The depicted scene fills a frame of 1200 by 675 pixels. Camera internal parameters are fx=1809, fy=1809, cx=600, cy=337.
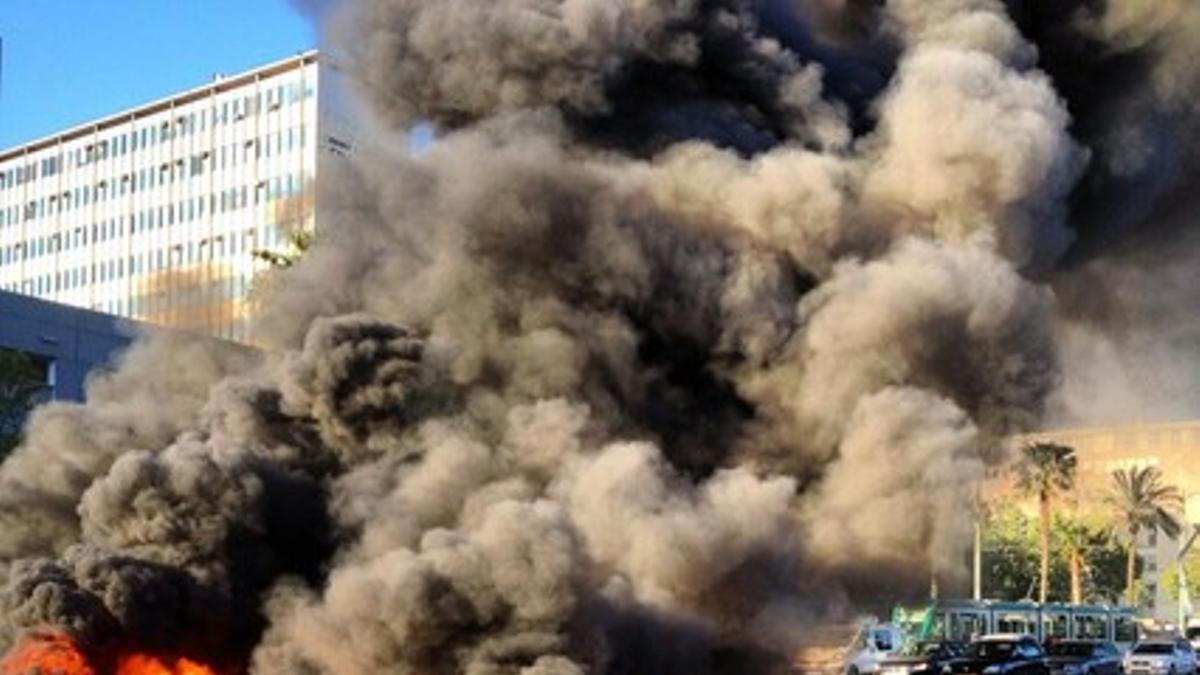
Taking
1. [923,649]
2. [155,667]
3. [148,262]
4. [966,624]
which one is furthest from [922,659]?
[148,262]

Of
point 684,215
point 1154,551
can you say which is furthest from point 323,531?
point 1154,551

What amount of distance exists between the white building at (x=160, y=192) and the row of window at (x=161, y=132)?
9 cm

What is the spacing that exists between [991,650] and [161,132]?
8601 centimetres

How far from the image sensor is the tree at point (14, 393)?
127 feet

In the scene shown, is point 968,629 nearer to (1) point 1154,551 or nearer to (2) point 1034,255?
(2) point 1034,255

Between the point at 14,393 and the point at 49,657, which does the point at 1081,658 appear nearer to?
the point at 14,393

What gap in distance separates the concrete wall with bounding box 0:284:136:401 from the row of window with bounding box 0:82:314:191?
54790 millimetres

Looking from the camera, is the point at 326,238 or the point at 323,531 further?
the point at 326,238

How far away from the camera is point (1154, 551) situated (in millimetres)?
128375

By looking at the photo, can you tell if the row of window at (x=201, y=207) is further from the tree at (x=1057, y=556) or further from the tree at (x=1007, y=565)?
the tree at (x=1057, y=556)

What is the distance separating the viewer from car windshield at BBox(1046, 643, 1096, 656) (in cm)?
4969

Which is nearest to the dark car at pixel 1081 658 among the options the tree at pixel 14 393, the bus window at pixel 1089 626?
the bus window at pixel 1089 626

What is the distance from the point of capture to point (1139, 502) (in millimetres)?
102500

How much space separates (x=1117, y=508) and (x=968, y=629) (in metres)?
45.9
